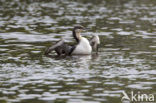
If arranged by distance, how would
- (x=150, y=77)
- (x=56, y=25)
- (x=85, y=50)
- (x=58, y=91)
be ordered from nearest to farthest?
(x=58, y=91)
(x=150, y=77)
(x=85, y=50)
(x=56, y=25)

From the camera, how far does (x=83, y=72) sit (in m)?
17.2

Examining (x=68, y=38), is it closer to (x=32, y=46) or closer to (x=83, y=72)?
(x=32, y=46)

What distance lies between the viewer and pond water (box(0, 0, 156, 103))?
14461 millimetres

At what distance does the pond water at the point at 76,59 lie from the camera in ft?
47.4

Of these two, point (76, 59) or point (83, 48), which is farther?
point (83, 48)

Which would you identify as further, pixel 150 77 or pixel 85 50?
pixel 85 50

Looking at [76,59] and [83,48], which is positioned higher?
[83,48]

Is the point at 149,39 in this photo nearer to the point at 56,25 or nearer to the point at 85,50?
the point at 85,50

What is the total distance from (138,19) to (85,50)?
14.0 metres

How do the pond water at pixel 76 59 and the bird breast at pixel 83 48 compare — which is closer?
the pond water at pixel 76 59

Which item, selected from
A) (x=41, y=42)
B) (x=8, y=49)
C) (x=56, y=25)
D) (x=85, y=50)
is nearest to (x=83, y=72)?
(x=85, y=50)

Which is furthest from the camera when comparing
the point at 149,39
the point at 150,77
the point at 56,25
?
the point at 56,25

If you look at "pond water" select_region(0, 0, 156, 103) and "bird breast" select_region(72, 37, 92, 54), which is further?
"bird breast" select_region(72, 37, 92, 54)

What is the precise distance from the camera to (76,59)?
20453mm
